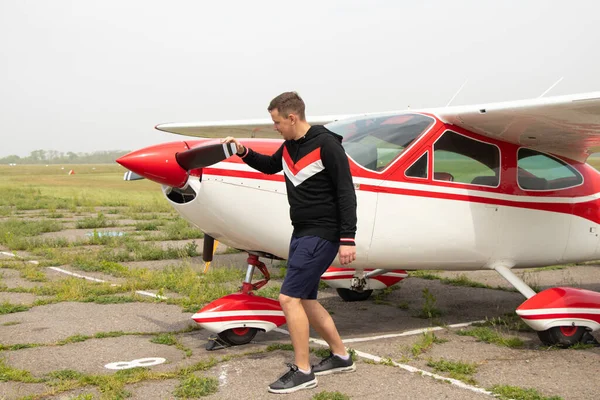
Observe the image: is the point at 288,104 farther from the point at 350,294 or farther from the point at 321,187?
the point at 350,294

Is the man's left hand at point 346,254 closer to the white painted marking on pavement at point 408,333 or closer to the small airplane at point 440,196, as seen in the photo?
the small airplane at point 440,196

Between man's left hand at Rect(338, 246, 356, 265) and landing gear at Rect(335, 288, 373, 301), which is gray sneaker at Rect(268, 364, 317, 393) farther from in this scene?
landing gear at Rect(335, 288, 373, 301)

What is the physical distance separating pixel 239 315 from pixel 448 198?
2174mm

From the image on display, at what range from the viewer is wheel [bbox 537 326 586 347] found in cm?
505

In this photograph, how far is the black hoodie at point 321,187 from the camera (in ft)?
12.5

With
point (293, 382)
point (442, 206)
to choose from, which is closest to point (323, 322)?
point (293, 382)

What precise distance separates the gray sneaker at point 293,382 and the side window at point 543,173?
3.10 metres

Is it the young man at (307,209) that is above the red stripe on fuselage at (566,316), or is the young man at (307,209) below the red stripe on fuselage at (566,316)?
above

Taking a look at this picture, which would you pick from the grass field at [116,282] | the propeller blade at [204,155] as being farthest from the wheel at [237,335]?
the propeller blade at [204,155]

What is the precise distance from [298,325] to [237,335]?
1185 mm

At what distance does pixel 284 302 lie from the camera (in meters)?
3.92

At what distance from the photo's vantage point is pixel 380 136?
5.34 metres

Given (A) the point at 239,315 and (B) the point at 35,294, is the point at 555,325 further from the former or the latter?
(B) the point at 35,294

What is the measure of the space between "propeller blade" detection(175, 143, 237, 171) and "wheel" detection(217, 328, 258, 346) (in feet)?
4.72
